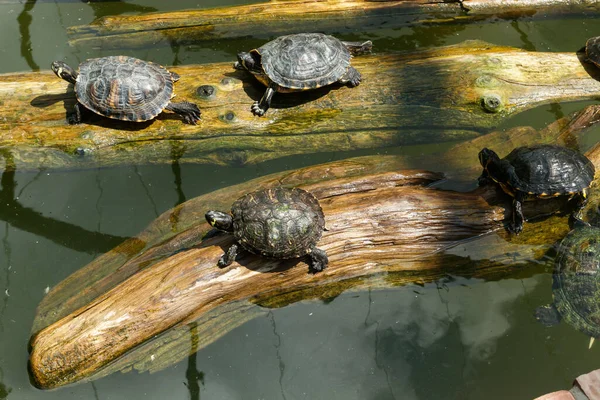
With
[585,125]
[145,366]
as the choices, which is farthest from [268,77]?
[585,125]

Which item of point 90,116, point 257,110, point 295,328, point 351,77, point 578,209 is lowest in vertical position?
point 295,328

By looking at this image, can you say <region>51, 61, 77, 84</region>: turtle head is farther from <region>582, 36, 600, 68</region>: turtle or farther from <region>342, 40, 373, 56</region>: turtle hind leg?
<region>582, 36, 600, 68</region>: turtle

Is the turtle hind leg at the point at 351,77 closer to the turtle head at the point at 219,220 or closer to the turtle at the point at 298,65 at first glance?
the turtle at the point at 298,65

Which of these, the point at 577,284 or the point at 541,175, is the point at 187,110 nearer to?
the point at 541,175

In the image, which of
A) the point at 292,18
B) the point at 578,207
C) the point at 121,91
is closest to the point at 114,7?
the point at 292,18

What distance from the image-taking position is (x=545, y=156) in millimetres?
3590

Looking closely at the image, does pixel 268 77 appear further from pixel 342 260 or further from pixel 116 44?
pixel 116 44

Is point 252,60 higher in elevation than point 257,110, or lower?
higher

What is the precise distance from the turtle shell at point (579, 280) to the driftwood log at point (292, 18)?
315 centimetres

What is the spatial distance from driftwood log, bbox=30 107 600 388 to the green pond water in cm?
10

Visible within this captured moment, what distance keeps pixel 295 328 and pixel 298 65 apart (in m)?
2.11

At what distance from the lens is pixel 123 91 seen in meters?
4.11

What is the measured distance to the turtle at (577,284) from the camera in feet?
10.9

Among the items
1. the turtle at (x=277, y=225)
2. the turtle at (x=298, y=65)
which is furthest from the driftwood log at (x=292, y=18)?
the turtle at (x=277, y=225)
